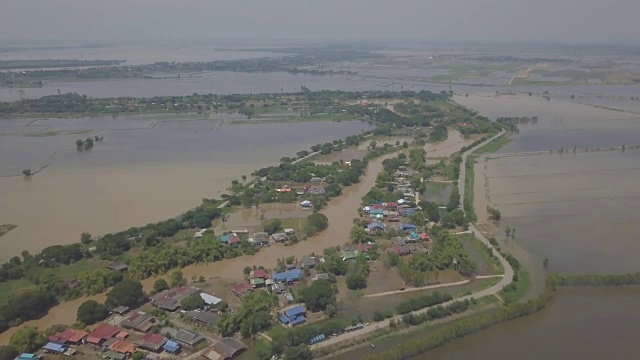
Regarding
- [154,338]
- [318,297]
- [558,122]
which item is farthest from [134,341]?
[558,122]

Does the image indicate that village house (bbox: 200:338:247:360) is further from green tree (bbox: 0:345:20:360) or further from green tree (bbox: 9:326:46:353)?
green tree (bbox: 0:345:20:360)

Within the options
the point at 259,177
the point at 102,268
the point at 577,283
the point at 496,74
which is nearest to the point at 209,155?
the point at 259,177

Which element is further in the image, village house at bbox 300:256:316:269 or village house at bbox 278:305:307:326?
village house at bbox 300:256:316:269

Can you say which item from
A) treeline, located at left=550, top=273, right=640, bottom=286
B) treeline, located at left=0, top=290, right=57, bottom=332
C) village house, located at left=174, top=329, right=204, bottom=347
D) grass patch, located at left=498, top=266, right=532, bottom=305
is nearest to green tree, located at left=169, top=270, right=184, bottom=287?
village house, located at left=174, top=329, right=204, bottom=347

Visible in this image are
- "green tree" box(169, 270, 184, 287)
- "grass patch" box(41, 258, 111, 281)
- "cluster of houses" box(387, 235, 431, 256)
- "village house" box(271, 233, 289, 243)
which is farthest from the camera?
"village house" box(271, 233, 289, 243)

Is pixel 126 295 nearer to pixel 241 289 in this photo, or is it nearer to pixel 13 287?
pixel 241 289

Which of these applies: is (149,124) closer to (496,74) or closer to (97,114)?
(97,114)

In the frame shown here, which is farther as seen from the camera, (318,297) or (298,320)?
(318,297)
